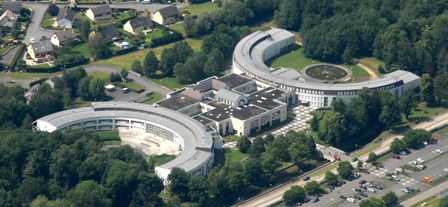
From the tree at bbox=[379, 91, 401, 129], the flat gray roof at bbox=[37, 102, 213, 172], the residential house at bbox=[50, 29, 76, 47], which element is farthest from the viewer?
the residential house at bbox=[50, 29, 76, 47]

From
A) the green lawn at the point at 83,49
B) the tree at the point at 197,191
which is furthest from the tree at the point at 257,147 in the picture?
the green lawn at the point at 83,49

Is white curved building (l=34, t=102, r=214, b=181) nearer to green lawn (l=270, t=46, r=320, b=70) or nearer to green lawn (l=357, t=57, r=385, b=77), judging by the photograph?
green lawn (l=270, t=46, r=320, b=70)

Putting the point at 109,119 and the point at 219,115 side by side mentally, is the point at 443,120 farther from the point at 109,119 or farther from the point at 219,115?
the point at 109,119

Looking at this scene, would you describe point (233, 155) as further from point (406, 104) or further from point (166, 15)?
point (166, 15)

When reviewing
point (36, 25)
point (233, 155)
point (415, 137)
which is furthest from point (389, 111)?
point (36, 25)

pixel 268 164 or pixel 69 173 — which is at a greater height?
pixel 69 173

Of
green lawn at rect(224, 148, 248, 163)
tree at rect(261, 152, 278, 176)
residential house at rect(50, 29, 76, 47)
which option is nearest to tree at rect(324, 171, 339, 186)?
tree at rect(261, 152, 278, 176)
